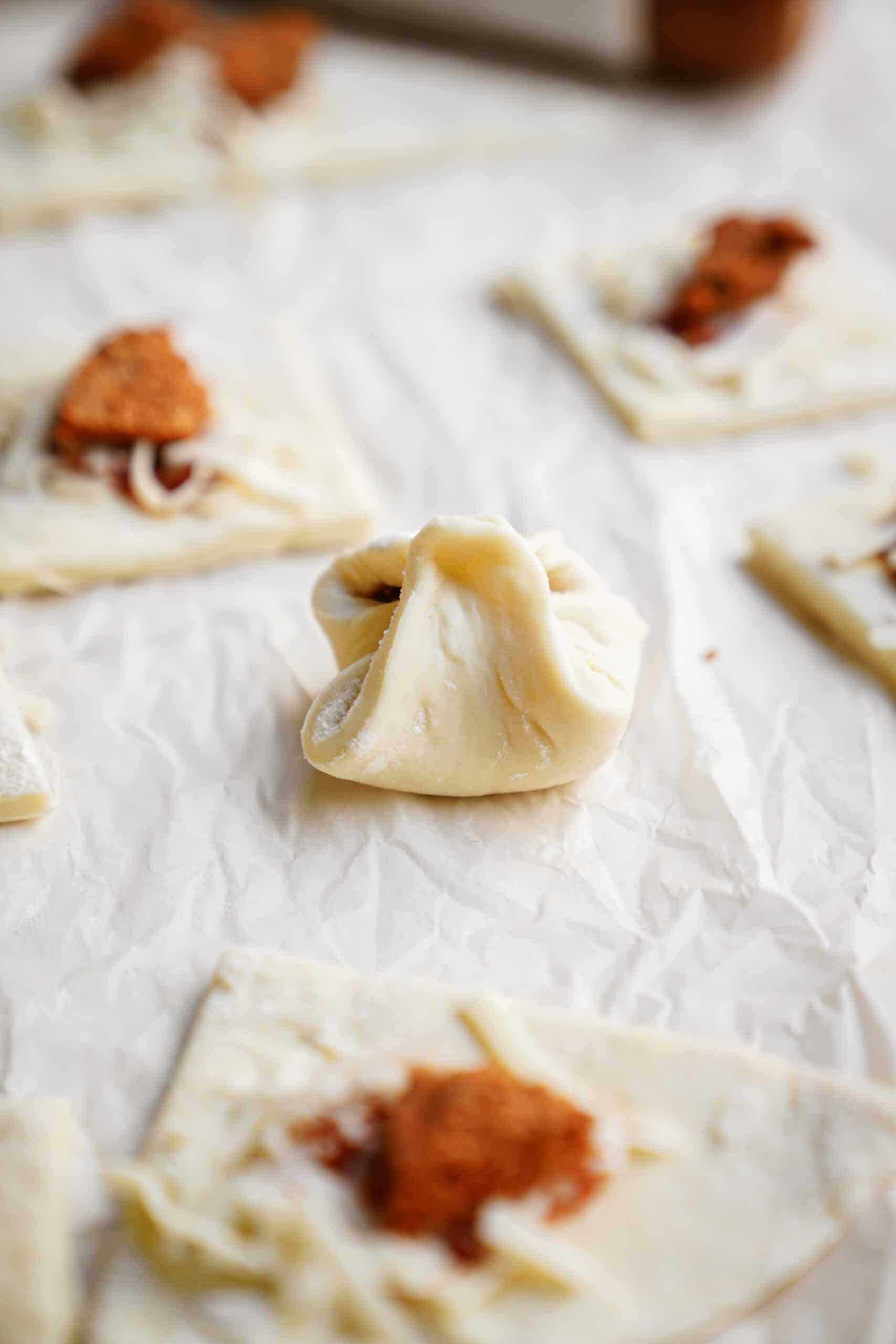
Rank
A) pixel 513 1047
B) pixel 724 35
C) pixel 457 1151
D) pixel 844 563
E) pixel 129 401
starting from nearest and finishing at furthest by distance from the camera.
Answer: pixel 457 1151, pixel 513 1047, pixel 844 563, pixel 129 401, pixel 724 35

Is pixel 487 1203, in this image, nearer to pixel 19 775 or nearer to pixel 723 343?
pixel 19 775

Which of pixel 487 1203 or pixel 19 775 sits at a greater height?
pixel 487 1203

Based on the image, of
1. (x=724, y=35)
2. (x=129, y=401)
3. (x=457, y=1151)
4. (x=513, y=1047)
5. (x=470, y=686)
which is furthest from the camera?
(x=724, y=35)

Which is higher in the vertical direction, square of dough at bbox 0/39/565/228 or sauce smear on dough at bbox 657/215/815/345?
sauce smear on dough at bbox 657/215/815/345

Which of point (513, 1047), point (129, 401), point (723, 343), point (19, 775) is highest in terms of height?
point (723, 343)

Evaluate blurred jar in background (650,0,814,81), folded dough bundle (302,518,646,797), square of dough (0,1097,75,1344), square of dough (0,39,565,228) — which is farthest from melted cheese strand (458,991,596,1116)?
blurred jar in background (650,0,814,81)

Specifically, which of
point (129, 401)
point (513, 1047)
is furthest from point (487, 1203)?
point (129, 401)

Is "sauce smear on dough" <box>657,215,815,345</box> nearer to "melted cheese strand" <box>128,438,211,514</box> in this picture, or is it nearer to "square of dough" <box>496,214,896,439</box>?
"square of dough" <box>496,214,896,439</box>
